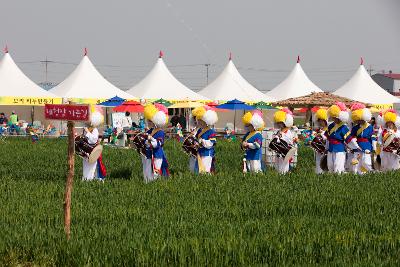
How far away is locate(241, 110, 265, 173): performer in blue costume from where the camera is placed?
51.1ft

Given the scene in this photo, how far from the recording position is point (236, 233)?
8.53 m

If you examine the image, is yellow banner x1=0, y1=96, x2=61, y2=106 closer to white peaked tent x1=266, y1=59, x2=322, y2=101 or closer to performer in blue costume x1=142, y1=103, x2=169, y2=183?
white peaked tent x1=266, y1=59, x2=322, y2=101

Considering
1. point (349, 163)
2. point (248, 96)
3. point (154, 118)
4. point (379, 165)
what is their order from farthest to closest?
point (248, 96) → point (379, 165) → point (349, 163) → point (154, 118)

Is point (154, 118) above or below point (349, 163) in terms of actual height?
above

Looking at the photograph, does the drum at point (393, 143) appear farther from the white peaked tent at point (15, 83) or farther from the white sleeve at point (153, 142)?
the white peaked tent at point (15, 83)

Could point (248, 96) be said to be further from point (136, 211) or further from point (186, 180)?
point (136, 211)

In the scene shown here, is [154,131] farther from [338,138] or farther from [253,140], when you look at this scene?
[338,138]

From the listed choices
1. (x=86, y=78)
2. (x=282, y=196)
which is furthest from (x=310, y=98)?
(x=282, y=196)

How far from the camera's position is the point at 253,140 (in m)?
15.6

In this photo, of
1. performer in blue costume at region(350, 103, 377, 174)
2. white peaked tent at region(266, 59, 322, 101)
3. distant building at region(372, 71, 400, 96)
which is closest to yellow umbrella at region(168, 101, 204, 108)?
white peaked tent at region(266, 59, 322, 101)

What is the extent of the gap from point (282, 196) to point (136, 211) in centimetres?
283

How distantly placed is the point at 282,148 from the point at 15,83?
21.6 m

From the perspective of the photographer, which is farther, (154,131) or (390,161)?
(390,161)

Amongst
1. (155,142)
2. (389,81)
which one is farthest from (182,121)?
(389,81)
